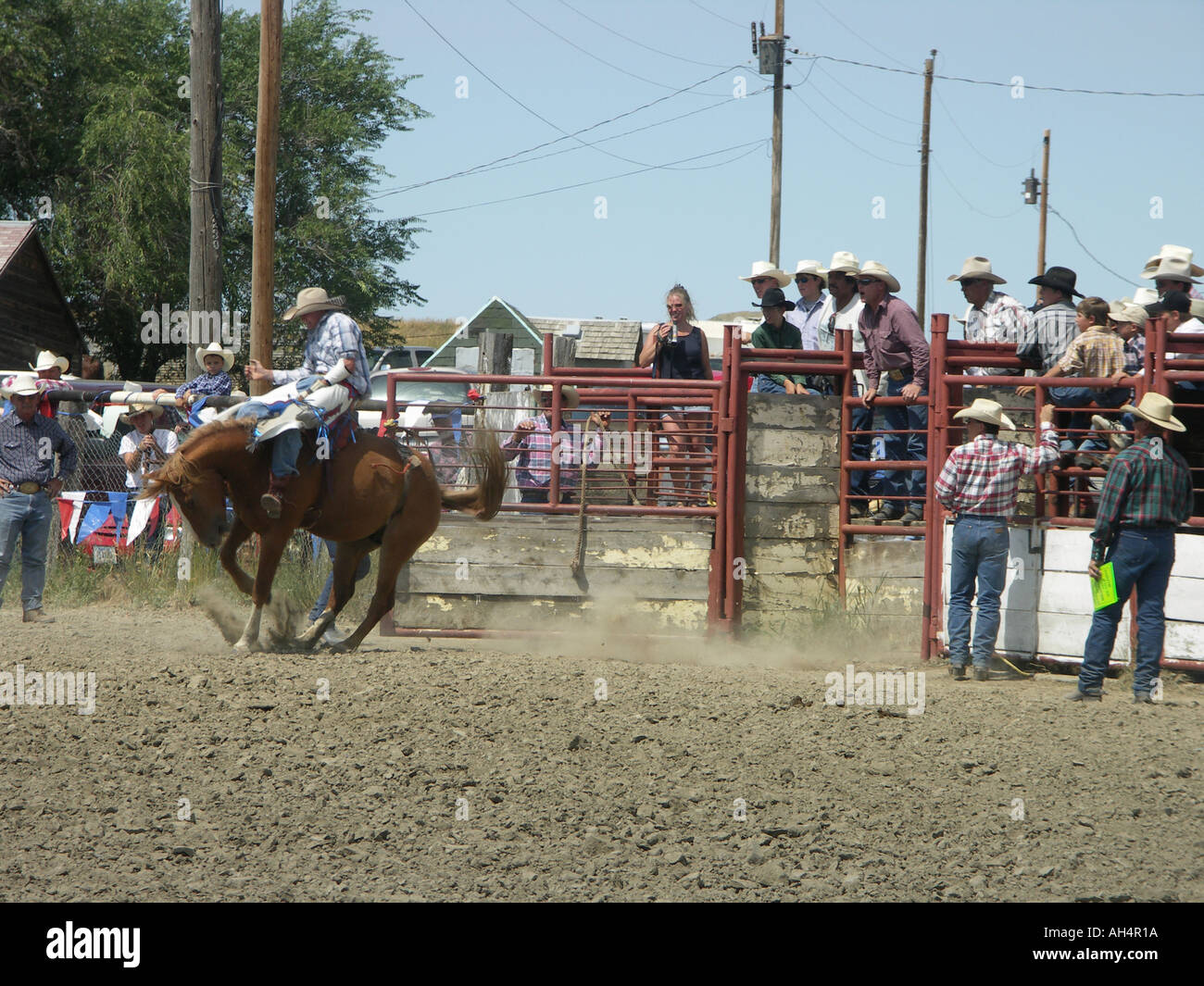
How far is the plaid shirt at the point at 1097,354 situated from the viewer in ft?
29.5

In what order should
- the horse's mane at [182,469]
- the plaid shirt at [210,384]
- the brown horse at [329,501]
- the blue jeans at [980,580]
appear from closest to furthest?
the horse's mane at [182,469] → the brown horse at [329,501] → the blue jeans at [980,580] → the plaid shirt at [210,384]

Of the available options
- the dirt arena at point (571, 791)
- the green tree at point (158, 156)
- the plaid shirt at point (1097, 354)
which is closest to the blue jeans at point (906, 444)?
the plaid shirt at point (1097, 354)

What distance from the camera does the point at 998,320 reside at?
33.4 ft

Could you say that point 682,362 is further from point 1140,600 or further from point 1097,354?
point 1140,600

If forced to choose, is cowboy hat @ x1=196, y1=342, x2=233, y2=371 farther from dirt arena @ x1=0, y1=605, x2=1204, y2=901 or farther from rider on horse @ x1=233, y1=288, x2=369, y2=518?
dirt arena @ x1=0, y1=605, x2=1204, y2=901

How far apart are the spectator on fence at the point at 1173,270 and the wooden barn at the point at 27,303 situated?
69.0 feet

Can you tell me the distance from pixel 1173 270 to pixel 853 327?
2.64 metres

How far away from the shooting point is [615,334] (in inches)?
1419

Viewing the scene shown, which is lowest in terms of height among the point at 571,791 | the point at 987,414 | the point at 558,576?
the point at 571,791

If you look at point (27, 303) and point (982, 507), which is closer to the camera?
point (982, 507)

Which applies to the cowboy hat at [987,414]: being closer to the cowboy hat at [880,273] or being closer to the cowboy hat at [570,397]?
the cowboy hat at [880,273]

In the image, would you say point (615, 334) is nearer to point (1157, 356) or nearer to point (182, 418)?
point (182, 418)

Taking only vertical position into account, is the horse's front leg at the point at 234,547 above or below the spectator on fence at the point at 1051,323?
below

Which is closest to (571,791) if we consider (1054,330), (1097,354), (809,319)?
(1097,354)
